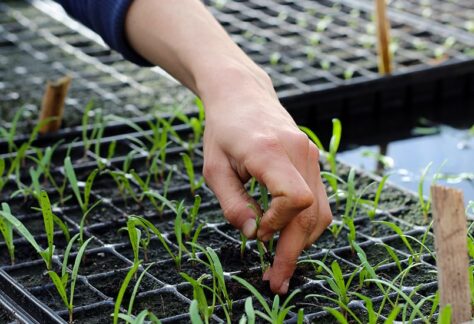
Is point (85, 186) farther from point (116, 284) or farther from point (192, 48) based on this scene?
point (192, 48)

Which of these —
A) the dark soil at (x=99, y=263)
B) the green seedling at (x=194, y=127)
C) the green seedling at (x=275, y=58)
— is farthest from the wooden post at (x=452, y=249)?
the green seedling at (x=275, y=58)

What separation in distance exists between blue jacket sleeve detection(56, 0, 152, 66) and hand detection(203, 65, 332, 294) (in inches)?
15.6

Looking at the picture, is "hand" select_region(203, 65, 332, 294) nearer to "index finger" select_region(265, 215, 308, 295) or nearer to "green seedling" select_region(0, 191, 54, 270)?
"index finger" select_region(265, 215, 308, 295)

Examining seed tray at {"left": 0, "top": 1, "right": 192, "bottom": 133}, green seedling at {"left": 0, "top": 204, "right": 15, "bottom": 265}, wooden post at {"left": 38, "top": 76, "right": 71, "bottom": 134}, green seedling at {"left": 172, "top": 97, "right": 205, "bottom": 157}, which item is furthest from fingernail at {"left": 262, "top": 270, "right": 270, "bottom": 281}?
seed tray at {"left": 0, "top": 1, "right": 192, "bottom": 133}

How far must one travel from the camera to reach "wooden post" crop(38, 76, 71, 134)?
2781 millimetres

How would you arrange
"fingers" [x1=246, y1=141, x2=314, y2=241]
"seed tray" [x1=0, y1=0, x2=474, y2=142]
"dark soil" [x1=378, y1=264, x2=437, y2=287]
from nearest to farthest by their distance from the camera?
1. "fingers" [x1=246, y1=141, x2=314, y2=241]
2. "dark soil" [x1=378, y1=264, x2=437, y2=287]
3. "seed tray" [x1=0, y1=0, x2=474, y2=142]

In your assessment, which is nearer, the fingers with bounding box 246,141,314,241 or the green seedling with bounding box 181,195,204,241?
the fingers with bounding box 246,141,314,241

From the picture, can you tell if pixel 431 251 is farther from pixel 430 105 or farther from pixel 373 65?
pixel 373 65

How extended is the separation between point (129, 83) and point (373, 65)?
2.69 ft

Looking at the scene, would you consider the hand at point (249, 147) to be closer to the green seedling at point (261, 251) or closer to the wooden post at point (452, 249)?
the green seedling at point (261, 251)

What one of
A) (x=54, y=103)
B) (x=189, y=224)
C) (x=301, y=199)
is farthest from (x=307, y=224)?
(x=54, y=103)

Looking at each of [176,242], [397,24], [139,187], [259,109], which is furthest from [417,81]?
[259,109]

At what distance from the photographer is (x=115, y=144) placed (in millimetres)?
2873

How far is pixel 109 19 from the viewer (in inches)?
84.0
